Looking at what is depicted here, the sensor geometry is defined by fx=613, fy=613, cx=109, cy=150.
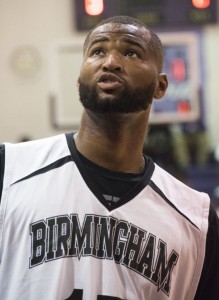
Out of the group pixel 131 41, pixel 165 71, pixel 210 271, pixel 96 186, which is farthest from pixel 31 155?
pixel 165 71

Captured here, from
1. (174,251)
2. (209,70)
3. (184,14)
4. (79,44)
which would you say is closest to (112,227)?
(174,251)

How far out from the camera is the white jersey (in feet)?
5.16

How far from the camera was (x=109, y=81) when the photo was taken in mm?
1597

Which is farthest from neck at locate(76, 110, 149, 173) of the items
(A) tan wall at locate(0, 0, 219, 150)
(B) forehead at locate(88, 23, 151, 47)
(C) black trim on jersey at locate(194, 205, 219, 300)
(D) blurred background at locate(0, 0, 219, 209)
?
(A) tan wall at locate(0, 0, 219, 150)

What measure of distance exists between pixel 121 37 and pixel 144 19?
434 centimetres

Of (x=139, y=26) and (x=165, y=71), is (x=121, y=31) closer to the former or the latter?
(x=139, y=26)

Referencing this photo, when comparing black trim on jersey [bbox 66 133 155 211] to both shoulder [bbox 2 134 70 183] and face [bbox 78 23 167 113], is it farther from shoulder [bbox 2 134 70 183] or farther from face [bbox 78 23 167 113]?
face [bbox 78 23 167 113]

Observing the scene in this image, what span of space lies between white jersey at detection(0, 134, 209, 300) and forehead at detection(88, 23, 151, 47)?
31 cm

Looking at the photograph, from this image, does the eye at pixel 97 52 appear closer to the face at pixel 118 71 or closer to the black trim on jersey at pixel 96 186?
the face at pixel 118 71

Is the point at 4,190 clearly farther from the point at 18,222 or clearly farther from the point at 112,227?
the point at 112,227

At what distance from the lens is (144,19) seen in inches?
233

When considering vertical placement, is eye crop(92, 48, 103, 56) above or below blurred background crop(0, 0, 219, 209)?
above

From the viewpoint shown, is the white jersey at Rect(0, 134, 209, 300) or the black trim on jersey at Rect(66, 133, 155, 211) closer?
the white jersey at Rect(0, 134, 209, 300)

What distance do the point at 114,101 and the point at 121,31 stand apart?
227mm
